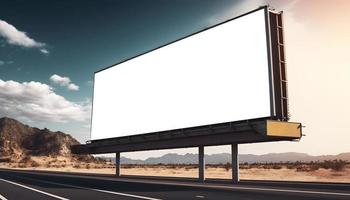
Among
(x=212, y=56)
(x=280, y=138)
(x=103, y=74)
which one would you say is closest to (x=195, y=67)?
(x=212, y=56)

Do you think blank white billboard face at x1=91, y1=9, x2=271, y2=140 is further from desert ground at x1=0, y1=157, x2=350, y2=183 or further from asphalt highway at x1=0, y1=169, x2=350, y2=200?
desert ground at x1=0, y1=157, x2=350, y2=183

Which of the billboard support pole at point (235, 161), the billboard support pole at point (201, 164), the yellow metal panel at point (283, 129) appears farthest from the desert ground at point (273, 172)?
the yellow metal panel at point (283, 129)

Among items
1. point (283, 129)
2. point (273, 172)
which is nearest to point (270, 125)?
point (283, 129)

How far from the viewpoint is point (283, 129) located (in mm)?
31344

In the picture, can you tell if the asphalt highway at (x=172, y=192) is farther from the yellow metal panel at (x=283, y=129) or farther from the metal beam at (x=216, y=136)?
the metal beam at (x=216, y=136)

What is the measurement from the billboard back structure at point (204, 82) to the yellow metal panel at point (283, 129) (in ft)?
2.29

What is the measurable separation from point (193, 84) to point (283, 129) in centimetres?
A: 1067

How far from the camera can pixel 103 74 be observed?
2162 inches

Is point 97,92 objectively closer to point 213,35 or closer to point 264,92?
point 213,35

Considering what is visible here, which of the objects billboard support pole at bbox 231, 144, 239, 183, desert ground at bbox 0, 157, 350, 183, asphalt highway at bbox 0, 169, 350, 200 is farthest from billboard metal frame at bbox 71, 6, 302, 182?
desert ground at bbox 0, 157, 350, 183

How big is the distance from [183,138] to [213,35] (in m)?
10.0

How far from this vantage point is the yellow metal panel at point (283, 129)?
30.6 meters

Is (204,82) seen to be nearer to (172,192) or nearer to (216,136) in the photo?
(216,136)

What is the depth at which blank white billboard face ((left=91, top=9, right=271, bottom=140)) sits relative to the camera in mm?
32934
